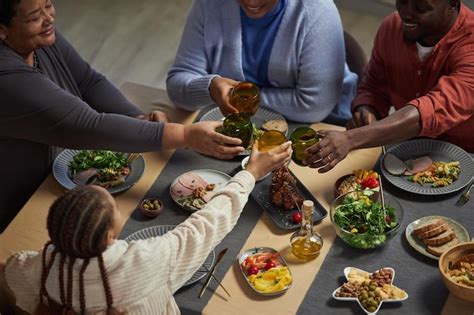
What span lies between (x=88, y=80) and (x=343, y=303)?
1378 mm

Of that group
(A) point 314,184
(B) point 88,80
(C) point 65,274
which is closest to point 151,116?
(B) point 88,80

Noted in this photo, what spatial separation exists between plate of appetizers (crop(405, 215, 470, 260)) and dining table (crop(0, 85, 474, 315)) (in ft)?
0.08

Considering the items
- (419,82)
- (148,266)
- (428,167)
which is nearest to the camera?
(148,266)

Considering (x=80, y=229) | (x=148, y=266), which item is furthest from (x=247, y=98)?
(x=80, y=229)

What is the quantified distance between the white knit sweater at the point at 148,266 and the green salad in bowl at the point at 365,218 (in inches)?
14.3

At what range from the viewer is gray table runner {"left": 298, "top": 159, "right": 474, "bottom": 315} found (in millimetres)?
2158

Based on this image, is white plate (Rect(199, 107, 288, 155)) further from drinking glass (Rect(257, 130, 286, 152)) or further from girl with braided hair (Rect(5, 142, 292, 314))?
girl with braided hair (Rect(5, 142, 292, 314))

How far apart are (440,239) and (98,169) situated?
1.18m

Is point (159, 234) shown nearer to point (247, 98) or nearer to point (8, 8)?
point (247, 98)

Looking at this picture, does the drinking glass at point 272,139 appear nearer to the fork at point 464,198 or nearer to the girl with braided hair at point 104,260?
the girl with braided hair at point 104,260

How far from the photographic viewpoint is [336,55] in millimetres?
2895

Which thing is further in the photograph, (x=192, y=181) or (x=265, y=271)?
(x=192, y=181)

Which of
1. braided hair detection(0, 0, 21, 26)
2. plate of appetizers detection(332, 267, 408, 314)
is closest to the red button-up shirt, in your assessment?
plate of appetizers detection(332, 267, 408, 314)

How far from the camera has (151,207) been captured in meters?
2.49
